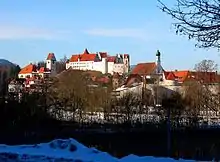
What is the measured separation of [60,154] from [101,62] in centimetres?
15326

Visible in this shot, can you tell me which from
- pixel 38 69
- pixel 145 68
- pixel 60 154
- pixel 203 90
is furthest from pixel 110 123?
pixel 38 69

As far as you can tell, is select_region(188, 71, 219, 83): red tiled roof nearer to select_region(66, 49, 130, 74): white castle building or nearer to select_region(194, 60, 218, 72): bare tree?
select_region(194, 60, 218, 72): bare tree

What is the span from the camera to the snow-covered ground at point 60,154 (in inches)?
417

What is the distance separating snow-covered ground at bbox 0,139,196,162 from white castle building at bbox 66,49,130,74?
13971 centimetres

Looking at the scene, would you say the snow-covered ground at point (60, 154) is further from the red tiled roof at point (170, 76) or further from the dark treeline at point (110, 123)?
the red tiled roof at point (170, 76)

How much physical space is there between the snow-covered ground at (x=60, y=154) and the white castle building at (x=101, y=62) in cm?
13971

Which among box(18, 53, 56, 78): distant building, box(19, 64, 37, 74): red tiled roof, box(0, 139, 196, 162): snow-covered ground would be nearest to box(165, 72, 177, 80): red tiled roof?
box(18, 53, 56, 78): distant building

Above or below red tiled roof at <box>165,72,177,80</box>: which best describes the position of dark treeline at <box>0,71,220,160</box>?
below

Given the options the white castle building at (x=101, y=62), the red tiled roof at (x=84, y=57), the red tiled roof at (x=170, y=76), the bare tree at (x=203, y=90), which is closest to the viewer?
the bare tree at (x=203, y=90)

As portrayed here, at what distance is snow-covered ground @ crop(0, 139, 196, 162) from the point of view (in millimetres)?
10594

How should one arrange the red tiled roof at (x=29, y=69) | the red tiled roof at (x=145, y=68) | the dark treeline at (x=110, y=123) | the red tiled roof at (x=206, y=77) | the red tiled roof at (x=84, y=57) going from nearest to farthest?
1. the dark treeline at (x=110, y=123)
2. the red tiled roof at (x=206, y=77)
3. the red tiled roof at (x=145, y=68)
4. the red tiled roof at (x=29, y=69)
5. the red tiled roof at (x=84, y=57)

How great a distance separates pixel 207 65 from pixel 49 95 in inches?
818

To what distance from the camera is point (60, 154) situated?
1120cm

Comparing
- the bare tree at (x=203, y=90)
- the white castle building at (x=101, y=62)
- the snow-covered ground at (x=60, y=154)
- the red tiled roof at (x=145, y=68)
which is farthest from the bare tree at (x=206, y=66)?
the white castle building at (x=101, y=62)
